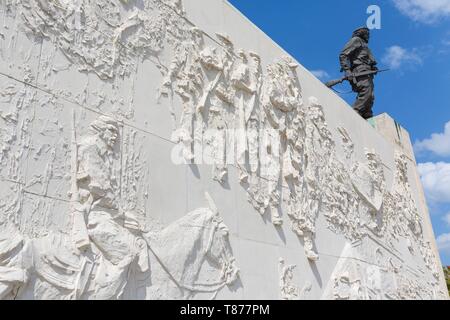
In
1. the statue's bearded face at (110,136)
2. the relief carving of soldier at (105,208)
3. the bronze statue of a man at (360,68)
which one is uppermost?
the bronze statue of a man at (360,68)

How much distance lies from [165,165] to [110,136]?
1.78ft

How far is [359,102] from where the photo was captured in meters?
8.15

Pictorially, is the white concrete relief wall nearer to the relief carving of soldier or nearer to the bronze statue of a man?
the relief carving of soldier

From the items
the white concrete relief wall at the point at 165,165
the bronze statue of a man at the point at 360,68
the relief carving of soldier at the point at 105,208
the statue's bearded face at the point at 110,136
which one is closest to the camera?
the white concrete relief wall at the point at 165,165

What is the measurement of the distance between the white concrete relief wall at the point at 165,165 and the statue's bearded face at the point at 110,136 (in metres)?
0.02

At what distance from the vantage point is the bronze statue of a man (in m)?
8.12

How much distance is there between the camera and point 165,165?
3326mm

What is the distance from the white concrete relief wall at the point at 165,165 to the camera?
8.13ft

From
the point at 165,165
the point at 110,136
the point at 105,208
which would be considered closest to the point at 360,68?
the point at 165,165

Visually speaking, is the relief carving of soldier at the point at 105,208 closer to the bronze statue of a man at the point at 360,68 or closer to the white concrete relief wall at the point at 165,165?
the white concrete relief wall at the point at 165,165

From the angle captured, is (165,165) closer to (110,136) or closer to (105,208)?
(110,136)

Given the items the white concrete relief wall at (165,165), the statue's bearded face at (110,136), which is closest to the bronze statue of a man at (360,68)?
the white concrete relief wall at (165,165)

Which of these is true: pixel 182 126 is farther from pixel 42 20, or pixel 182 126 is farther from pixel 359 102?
pixel 359 102

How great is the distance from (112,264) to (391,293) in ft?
14.0
